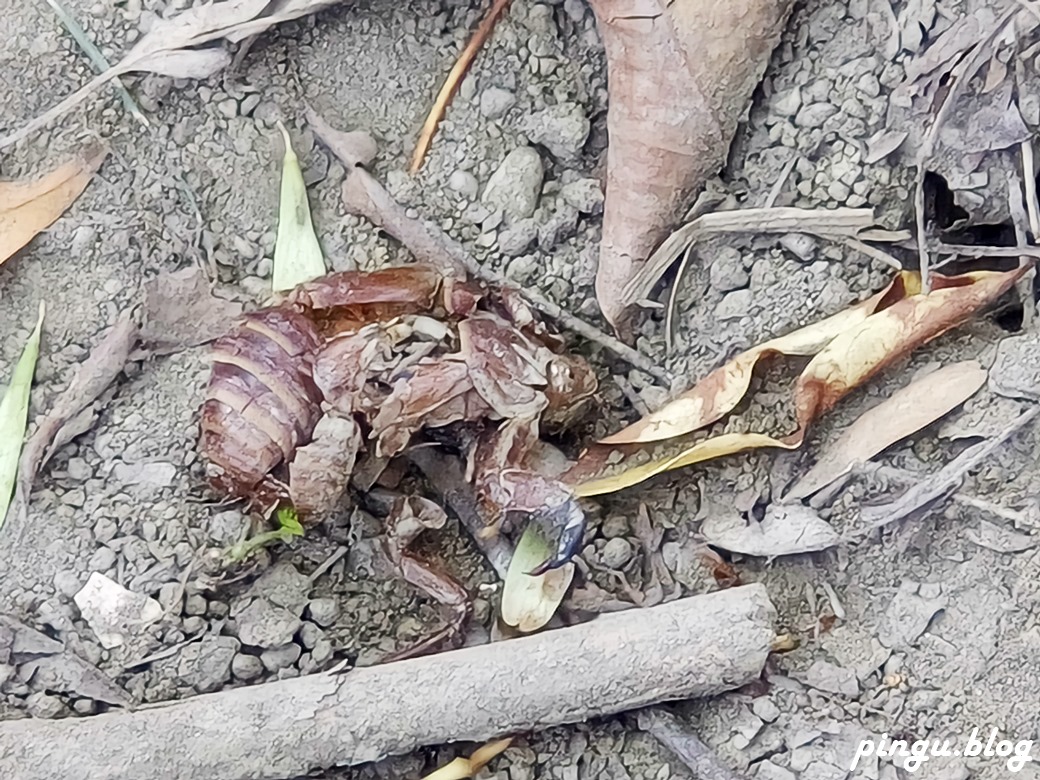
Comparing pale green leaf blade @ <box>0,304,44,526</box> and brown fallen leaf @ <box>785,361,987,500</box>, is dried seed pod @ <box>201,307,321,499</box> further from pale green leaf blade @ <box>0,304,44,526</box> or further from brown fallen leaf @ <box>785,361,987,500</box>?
brown fallen leaf @ <box>785,361,987,500</box>

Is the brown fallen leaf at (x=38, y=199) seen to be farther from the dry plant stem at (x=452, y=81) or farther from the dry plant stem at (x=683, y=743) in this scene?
the dry plant stem at (x=683, y=743)

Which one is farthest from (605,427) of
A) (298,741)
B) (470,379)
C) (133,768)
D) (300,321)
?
(133,768)

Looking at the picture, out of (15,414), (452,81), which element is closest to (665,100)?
(452,81)

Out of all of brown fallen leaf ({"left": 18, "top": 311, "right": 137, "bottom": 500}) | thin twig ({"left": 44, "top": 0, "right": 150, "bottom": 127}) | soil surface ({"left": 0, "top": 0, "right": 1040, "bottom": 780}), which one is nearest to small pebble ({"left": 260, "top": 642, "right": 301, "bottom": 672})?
soil surface ({"left": 0, "top": 0, "right": 1040, "bottom": 780})

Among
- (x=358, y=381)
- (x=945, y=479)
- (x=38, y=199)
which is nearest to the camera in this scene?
(x=945, y=479)

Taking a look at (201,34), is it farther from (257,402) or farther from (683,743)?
(683,743)

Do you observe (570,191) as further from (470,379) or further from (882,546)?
(882,546)
